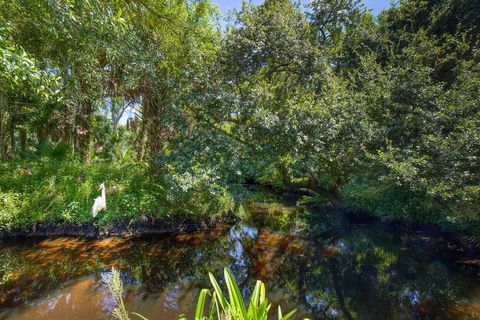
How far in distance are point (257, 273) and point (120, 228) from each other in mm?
4241

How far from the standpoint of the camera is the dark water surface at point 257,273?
14.1 feet

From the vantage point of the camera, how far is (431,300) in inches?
184

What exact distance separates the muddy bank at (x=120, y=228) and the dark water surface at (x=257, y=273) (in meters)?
0.29

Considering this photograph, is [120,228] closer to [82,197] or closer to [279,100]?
[82,197]

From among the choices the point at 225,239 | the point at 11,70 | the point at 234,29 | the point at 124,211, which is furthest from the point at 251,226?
the point at 11,70

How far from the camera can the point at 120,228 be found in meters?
7.03

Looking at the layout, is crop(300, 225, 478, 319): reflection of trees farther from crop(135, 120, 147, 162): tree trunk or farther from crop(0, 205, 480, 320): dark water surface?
crop(135, 120, 147, 162): tree trunk

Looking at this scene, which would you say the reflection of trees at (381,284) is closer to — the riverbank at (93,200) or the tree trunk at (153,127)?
the riverbank at (93,200)

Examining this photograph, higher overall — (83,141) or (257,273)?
(83,141)

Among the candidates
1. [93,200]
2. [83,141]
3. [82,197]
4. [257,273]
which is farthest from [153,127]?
[257,273]

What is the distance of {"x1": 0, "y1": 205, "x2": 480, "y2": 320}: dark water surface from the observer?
4.29m

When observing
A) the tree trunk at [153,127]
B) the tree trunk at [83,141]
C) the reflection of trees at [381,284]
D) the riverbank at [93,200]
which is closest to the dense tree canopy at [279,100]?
the tree trunk at [153,127]

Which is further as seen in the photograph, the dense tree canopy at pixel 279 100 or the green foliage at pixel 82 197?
the green foliage at pixel 82 197

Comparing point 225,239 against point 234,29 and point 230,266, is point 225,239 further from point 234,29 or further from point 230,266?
point 234,29
